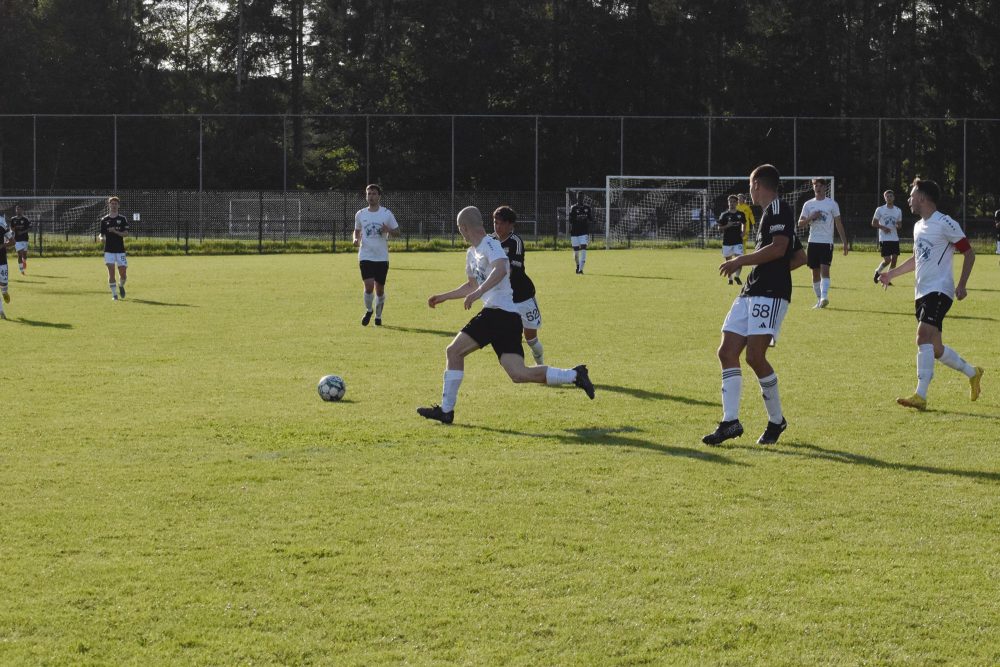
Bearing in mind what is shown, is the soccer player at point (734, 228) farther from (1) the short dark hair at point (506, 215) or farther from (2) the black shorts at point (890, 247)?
(1) the short dark hair at point (506, 215)

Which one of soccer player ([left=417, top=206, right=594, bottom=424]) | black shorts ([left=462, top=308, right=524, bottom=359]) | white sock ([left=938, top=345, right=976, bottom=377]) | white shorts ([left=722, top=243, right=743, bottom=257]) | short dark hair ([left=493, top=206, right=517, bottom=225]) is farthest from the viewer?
white shorts ([left=722, top=243, right=743, bottom=257])

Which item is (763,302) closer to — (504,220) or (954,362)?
(954,362)

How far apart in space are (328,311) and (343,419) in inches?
398

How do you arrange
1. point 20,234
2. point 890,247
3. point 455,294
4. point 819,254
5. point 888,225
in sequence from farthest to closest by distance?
point 20,234, point 890,247, point 888,225, point 819,254, point 455,294

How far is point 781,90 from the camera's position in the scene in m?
60.4

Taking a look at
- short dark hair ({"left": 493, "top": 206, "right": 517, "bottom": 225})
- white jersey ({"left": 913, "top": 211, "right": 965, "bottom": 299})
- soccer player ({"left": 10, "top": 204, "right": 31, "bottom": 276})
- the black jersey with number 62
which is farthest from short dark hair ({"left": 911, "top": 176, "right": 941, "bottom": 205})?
soccer player ({"left": 10, "top": 204, "right": 31, "bottom": 276})

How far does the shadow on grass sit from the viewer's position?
859cm

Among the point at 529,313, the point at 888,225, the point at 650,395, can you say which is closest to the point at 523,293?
the point at 529,313

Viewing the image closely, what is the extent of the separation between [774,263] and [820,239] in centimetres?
1240

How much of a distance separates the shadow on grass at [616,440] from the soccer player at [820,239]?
11.4 meters

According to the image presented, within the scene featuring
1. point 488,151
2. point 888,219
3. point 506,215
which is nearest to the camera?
point 506,215

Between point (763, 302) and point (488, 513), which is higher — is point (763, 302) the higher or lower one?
the higher one

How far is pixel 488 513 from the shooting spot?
274 inches

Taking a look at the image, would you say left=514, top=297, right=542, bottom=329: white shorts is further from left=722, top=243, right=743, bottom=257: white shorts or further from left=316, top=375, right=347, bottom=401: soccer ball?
left=722, top=243, right=743, bottom=257: white shorts
